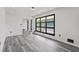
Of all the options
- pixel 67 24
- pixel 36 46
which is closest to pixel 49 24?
pixel 67 24

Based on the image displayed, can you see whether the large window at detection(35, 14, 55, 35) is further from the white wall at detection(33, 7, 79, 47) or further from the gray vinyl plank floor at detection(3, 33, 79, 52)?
the gray vinyl plank floor at detection(3, 33, 79, 52)

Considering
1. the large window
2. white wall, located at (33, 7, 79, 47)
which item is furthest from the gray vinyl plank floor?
the large window

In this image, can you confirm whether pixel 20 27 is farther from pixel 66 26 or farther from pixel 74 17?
pixel 74 17

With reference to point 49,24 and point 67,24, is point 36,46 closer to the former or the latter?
point 67,24

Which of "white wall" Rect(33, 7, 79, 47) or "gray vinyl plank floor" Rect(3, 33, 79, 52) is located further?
"white wall" Rect(33, 7, 79, 47)

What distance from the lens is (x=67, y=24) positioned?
4496 mm

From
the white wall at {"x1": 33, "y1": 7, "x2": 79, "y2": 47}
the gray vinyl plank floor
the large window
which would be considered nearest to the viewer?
the gray vinyl plank floor

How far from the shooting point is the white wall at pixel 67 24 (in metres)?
3.94

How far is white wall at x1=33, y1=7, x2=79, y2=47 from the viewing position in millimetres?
3941

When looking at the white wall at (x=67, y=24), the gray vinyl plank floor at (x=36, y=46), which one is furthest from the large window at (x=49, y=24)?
the gray vinyl plank floor at (x=36, y=46)
